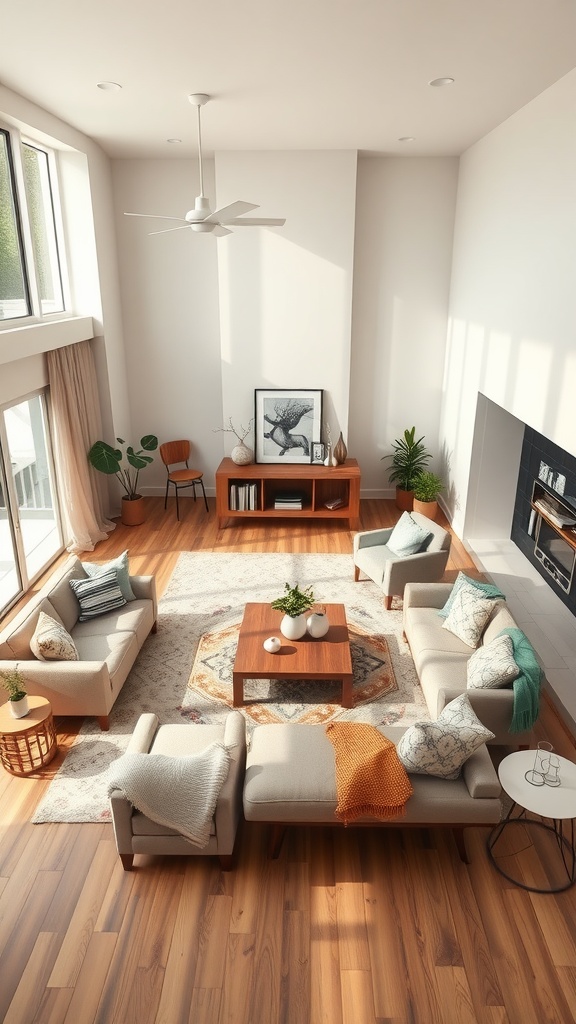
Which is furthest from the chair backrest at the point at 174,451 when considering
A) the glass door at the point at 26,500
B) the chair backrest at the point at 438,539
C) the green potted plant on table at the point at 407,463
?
the chair backrest at the point at 438,539

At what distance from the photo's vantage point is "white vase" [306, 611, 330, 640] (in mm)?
5055

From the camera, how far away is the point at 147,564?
723 cm

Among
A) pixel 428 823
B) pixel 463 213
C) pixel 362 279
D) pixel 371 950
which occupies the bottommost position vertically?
pixel 371 950

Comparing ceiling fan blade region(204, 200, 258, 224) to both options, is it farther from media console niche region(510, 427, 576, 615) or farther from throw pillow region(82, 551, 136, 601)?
media console niche region(510, 427, 576, 615)

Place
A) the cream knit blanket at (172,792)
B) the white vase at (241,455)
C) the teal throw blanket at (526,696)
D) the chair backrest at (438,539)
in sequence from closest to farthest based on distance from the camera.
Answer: the cream knit blanket at (172,792) < the teal throw blanket at (526,696) < the chair backrest at (438,539) < the white vase at (241,455)

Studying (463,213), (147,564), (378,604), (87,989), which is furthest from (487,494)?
(87,989)

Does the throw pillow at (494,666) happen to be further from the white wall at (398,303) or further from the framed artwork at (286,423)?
the white wall at (398,303)

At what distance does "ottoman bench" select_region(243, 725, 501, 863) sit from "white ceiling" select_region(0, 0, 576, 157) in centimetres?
408

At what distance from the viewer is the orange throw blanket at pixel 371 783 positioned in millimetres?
3467

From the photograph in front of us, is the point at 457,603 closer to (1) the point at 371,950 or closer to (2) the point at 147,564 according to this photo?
(1) the point at 371,950

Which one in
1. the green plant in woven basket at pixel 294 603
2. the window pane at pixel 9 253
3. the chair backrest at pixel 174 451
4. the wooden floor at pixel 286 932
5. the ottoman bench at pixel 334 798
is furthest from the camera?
the chair backrest at pixel 174 451

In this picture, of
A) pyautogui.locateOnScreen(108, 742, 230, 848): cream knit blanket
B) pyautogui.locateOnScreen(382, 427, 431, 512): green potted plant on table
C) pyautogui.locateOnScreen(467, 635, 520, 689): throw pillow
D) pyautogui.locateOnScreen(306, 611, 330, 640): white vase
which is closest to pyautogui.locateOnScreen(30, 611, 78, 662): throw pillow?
pyautogui.locateOnScreen(108, 742, 230, 848): cream knit blanket

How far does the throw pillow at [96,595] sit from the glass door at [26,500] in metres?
1.13

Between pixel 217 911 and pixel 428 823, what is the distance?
3.86 ft
